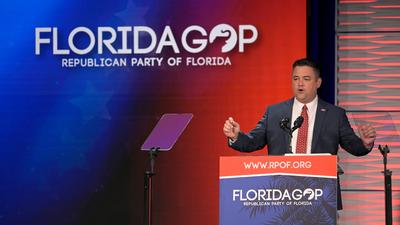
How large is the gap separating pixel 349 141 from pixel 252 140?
665 millimetres

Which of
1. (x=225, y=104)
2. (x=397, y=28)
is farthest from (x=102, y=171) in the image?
(x=397, y=28)

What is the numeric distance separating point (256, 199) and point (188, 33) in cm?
298

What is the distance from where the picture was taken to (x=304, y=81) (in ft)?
18.4

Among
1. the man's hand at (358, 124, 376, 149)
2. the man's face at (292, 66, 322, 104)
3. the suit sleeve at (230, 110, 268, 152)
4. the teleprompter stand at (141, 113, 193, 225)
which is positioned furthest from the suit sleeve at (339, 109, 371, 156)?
the teleprompter stand at (141, 113, 193, 225)

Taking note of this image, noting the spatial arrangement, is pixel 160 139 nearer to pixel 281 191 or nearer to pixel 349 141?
pixel 349 141

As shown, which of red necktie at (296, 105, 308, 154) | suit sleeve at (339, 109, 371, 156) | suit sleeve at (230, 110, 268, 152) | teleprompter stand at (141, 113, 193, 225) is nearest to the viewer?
suit sleeve at (230, 110, 268, 152)

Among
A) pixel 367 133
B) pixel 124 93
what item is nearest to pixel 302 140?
pixel 367 133

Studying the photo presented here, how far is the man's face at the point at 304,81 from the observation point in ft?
18.4

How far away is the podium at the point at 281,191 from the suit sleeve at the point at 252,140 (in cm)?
117

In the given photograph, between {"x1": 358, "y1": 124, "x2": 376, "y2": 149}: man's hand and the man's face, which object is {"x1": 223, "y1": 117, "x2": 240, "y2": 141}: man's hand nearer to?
the man's face

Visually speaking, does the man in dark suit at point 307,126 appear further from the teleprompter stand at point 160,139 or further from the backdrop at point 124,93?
the backdrop at point 124,93

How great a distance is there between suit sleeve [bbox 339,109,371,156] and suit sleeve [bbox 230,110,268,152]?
0.52 meters

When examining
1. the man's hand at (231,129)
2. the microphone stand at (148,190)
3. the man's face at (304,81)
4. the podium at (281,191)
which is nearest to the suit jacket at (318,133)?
the man's face at (304,81)

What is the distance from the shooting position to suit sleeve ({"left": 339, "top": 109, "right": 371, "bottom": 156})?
547 centimetres
